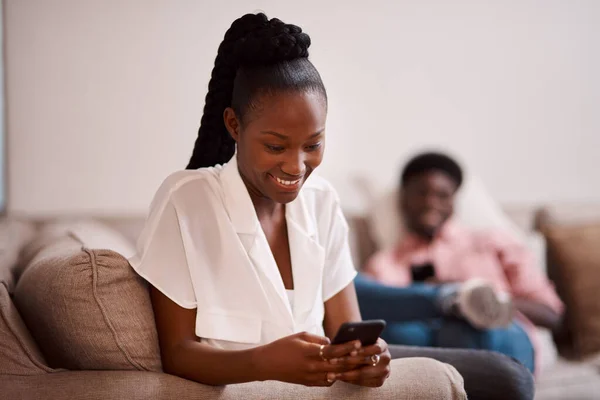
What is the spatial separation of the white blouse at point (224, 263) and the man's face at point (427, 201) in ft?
4.31

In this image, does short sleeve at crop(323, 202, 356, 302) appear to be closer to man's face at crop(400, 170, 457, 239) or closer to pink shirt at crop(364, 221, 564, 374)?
pink shirt at crop(364, 221, 564, 374)

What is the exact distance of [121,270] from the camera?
4.60 feet

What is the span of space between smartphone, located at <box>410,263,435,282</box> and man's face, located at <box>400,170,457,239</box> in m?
0.15

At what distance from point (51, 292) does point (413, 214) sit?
5.57 feet

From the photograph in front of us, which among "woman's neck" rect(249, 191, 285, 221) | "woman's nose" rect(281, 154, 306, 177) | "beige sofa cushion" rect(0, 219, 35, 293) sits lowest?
"beige sofa cushion" rect(0, 219, 35, 293)

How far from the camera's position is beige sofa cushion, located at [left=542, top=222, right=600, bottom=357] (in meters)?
2.75

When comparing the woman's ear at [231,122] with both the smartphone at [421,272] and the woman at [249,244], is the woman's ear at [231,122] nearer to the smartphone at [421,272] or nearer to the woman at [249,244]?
the woman at [249,244]

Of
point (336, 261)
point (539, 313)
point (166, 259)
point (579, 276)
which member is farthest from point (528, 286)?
point (166, 259)

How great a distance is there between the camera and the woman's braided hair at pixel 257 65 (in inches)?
53.8

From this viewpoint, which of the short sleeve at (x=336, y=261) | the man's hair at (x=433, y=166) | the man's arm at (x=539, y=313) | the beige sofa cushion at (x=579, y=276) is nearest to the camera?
the short sleeve at (x=336, y=261)

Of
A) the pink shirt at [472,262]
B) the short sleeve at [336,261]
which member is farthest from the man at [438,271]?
the short sleeve at [336,261]

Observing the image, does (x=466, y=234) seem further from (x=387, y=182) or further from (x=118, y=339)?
(x=118, y=339)

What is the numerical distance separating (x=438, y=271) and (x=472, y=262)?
121 mm

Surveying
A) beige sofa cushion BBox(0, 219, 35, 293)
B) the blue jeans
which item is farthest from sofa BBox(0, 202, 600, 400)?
Answer: the blue jeans
